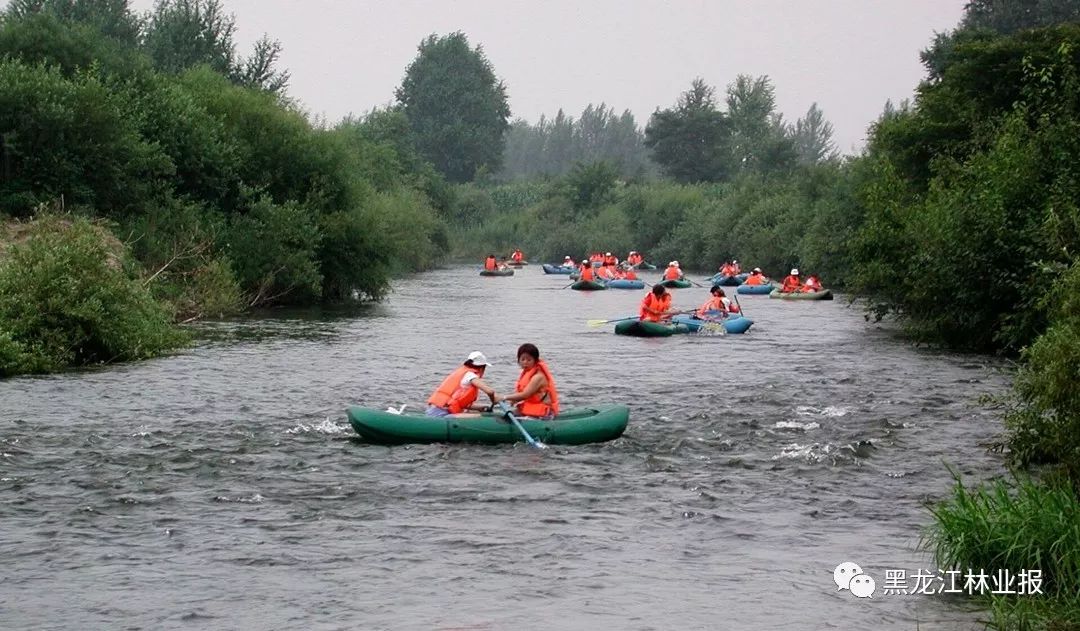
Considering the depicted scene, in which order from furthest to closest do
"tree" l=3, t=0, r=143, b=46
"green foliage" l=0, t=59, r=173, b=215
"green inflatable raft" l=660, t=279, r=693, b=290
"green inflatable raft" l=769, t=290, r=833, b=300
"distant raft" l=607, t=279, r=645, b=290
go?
"tree" l=3, t=0, r=143, b=46 < "distant raft" l=607, t=279, r=645, b=290 < "green inflatable raft" l=660, t=279, r=693, b=290 < "green inflatable raft" l=769, t=290, r=833, b=300 < "green foliage" l=0, t=59, r=173, b=215

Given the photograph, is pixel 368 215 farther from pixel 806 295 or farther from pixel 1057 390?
pixel 1057 390

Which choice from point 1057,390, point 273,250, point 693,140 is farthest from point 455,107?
point 1057,390

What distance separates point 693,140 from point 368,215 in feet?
211

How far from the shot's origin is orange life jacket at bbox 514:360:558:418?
48.1 ft

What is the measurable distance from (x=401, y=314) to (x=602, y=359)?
11.8 metres

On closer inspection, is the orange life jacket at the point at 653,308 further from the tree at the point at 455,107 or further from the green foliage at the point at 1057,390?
the tree at the point at 455,107

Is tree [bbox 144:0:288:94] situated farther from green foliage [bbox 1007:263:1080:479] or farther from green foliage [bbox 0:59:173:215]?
green foliage [bbox 1007:263:1080:479]

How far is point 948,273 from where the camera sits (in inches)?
954

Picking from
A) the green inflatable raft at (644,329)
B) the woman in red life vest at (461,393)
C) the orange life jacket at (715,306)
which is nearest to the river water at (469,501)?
the woman in red life vest at (461,393)

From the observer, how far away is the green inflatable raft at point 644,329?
27.9 m

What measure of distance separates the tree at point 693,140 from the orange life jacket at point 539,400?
85.4 metres

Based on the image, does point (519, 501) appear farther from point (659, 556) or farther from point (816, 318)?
point (816, 318)

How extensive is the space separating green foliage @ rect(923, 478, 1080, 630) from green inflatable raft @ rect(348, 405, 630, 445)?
19.8ft

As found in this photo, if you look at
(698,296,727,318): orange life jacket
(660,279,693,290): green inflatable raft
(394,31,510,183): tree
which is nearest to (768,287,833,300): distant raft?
(660,279,693,290): green inflatable raft
